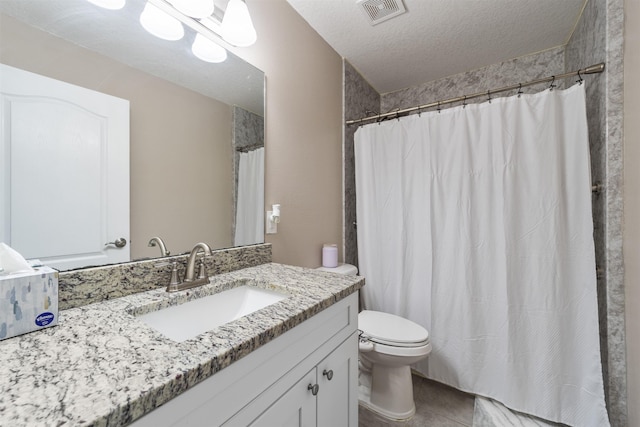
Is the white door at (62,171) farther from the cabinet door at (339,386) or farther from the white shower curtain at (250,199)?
the cabinet door at (339,386)

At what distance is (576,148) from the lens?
131 cm

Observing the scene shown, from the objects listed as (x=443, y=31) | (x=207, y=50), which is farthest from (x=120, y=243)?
(x=443, y=31)

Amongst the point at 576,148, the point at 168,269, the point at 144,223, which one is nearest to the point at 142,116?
the point at 144,223

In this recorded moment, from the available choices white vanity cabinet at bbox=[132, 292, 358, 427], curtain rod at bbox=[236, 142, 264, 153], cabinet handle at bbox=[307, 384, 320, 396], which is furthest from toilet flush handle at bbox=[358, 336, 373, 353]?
curtain rod at bbox=[236, 142, 264, 153]

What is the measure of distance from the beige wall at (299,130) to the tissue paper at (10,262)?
0.89 m

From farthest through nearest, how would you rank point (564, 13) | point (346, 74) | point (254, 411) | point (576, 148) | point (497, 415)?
point (346, 74), point (564, 13), point (497, 415), point (576, 148), point (254, 411)

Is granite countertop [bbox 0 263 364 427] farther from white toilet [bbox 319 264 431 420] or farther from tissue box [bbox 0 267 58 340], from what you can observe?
white toilet [bbox 319 264 431 420]

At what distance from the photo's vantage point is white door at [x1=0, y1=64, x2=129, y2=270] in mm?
661

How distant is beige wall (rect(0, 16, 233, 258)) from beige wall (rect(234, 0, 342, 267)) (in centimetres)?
30

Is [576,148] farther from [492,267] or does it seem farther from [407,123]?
[407,123]

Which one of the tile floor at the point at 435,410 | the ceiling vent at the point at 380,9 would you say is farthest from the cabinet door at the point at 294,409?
the ceiling vent at the point at 380,9

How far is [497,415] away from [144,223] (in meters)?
2.00

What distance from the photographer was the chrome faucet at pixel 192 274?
0.88m

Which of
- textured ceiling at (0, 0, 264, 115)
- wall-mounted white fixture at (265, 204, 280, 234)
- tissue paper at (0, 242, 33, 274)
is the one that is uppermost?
textured ceiling at (0, 0, 264, 115)
